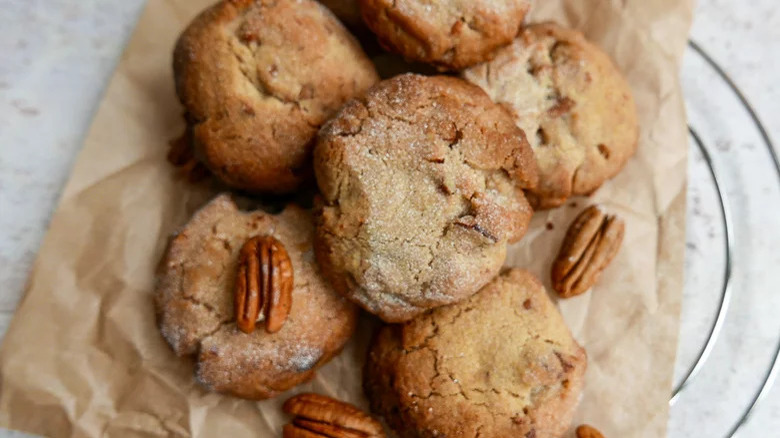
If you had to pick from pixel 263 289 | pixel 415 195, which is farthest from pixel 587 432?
pixel 263 289

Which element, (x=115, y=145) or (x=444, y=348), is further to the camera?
(x=115, y=145)

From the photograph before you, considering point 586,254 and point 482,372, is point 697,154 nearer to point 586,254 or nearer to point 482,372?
point 586,254

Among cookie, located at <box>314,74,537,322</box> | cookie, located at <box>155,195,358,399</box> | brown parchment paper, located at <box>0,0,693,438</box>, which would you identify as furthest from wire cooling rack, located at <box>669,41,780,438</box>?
cookie, located at <box>155,195,358,399</box>

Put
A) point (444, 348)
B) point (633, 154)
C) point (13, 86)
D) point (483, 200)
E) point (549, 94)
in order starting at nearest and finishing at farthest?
point (483, 200), point (444, 348), point (549, 94), point (633, 154), point (13, 86)

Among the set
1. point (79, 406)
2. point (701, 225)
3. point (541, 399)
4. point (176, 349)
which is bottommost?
point (79, 406)

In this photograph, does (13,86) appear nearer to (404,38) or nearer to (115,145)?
(115,145)

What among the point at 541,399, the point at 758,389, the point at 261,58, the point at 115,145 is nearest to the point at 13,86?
the point at 115,145

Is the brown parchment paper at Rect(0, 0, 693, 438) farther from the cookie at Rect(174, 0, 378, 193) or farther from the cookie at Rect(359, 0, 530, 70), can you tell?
the cookie at Rect(359, 0, 530, 70)
